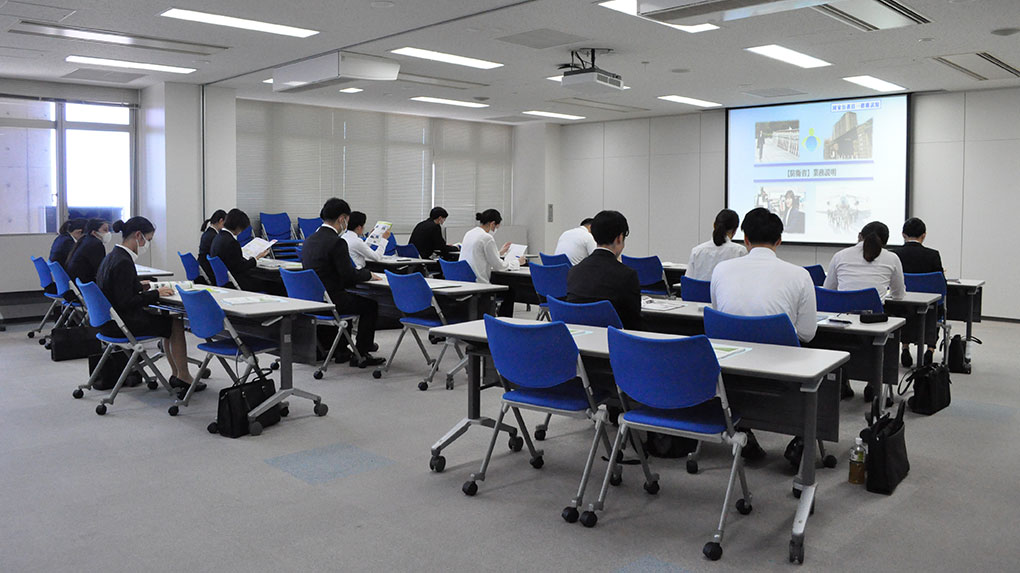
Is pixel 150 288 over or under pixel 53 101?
under

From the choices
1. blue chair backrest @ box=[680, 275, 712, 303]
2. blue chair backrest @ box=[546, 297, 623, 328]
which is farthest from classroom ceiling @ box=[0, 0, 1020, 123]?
blue chair backrest @ box=[546, 297, 623, 328]

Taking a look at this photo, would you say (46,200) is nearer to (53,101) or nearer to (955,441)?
(53,101)

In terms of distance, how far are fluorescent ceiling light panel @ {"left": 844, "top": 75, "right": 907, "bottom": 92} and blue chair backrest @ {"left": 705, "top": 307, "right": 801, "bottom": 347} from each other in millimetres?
6374

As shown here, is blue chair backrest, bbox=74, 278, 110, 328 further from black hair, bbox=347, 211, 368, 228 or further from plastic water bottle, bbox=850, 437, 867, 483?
plastic water bottle, bbox=850, 437, 867, 483

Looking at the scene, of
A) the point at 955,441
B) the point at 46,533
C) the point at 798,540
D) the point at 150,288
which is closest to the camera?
the point at 798,540

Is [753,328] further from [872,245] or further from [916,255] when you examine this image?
[916,255]

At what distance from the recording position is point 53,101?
388 inches

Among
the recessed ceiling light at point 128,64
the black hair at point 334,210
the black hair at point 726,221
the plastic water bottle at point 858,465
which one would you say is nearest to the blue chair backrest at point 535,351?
the plastic water bottle at point 858,465

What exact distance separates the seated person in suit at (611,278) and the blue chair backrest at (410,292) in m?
2.17

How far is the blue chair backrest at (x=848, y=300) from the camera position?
516cm

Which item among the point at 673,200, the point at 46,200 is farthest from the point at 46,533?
the point at 673,200

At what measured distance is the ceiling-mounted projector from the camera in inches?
306

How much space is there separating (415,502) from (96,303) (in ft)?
9.47

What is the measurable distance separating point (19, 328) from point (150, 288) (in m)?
4.53
